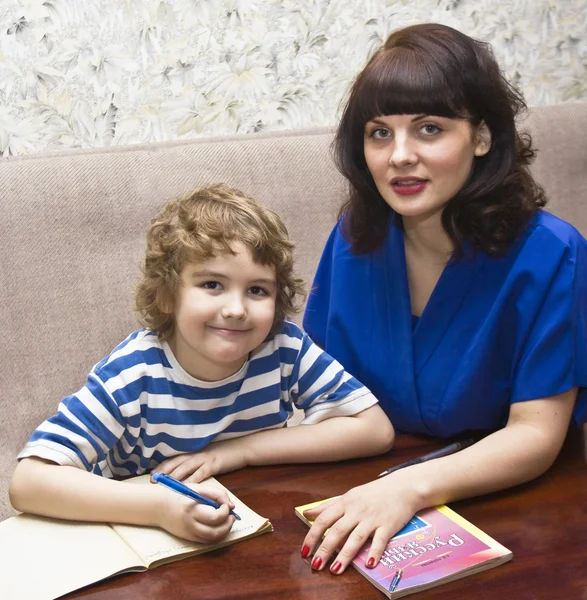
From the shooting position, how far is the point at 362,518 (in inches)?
40.6

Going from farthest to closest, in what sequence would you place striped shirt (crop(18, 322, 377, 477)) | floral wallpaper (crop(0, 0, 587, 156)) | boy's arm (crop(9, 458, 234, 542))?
floral wallpaper (crop(0, 0, 587, 156)) < striped shirt (crop(18, 322, 377, 477)) < boy's arm (crop(9, 458, 234, 542))

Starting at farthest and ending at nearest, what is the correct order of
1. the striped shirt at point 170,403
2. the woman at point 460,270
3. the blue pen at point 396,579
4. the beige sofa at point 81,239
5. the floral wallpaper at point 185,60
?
1. the floral wallpaper at point 185,60
2. the beige sofa at point 81,239
3. the woman at point 460,270
4. the striped shirt at point 170,403
5. the blue pen at point 396,579

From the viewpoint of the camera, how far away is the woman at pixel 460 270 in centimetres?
125

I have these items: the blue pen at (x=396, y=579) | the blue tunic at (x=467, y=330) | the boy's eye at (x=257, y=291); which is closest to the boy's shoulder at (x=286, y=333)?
the boy's eye at (x=257, y=291)

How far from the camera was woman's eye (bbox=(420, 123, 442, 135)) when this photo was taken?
1281 mm

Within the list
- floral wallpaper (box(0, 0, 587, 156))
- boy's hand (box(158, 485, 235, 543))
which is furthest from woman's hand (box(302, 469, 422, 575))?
floral wallpaper (box(0, 0, 587, 156))

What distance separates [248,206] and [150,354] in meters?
0.26

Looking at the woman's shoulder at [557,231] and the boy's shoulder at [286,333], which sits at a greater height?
the woman's shoulder at [557,231]

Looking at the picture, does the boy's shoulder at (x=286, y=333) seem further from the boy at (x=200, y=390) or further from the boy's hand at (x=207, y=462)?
the boy's hand at (x=207, y=462)

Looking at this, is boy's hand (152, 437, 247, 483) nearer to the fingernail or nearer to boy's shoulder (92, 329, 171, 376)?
boy's shoulder (92, 329, 171, 376)

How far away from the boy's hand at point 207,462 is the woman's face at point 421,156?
45cm

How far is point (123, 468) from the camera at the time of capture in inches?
50.0

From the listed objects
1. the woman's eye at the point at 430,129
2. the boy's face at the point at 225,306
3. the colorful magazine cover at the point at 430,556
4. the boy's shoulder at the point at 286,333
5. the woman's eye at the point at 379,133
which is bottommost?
the colorful magazine cover at the point at 430,556

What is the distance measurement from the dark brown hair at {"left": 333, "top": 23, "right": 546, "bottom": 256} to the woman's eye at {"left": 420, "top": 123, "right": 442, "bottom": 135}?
0.03 m
